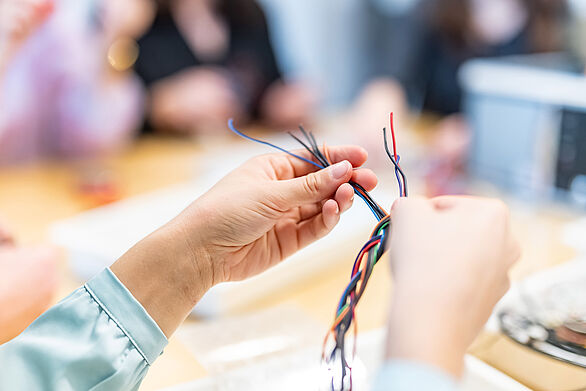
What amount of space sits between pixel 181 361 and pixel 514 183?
0.67 metres

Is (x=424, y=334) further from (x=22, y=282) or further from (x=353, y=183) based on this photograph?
(x=22, y=282)

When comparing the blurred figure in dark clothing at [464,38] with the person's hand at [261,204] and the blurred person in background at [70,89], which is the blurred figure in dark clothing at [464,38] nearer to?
the blurred person in background at [70,89]

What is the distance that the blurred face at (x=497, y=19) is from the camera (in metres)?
1.49

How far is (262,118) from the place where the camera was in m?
1.62

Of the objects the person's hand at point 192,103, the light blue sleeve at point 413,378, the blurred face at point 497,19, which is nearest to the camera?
the light blue sleeve at point 413,378

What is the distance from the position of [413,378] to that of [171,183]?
82cm

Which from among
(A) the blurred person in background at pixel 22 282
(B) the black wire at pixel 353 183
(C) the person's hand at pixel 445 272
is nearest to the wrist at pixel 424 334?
(C) the person's hand at pixel 445 272

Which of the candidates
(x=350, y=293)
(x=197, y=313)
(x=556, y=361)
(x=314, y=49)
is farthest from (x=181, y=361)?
(x=314, y=49)

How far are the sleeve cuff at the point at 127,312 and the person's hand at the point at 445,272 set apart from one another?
0.20m

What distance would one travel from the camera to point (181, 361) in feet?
1.81

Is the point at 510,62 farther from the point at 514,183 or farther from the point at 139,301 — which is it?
the point at 139,301

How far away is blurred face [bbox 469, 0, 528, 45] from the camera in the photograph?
58.6 inches

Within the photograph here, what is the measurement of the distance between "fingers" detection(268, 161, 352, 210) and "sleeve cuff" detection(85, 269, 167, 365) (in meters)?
0.13

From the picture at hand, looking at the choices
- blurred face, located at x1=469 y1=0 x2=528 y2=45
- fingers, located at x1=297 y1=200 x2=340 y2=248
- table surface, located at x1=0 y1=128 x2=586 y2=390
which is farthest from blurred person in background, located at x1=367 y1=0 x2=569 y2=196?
fingers, located at x1=297 y1=200 x2=340 y2=248
